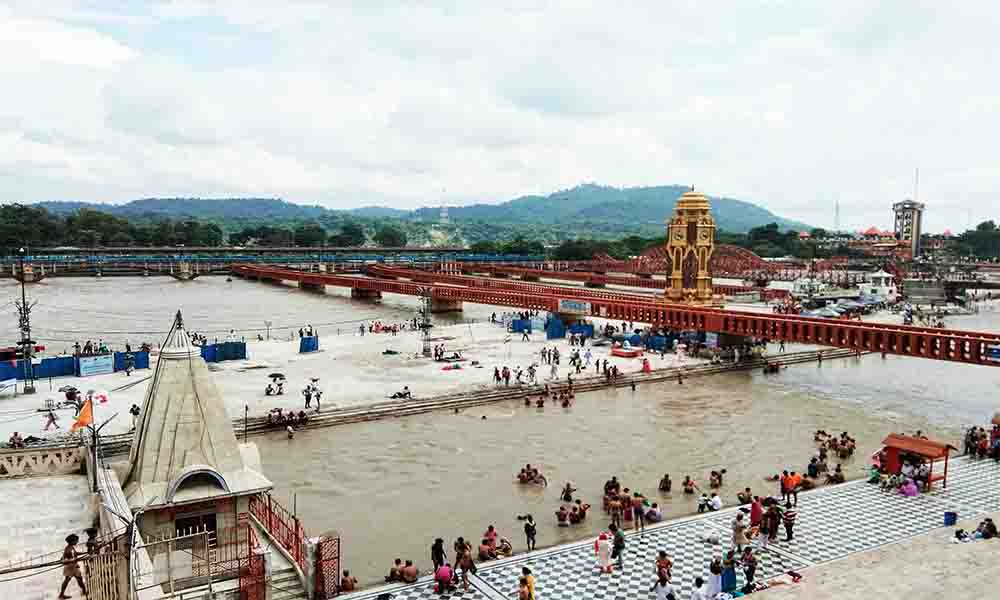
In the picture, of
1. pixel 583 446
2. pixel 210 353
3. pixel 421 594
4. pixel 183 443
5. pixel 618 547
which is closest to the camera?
pixel 183 443

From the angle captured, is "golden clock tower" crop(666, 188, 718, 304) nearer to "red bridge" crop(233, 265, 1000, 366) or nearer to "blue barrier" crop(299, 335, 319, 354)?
"red bridge" crop(233, 265, 1000, 366)

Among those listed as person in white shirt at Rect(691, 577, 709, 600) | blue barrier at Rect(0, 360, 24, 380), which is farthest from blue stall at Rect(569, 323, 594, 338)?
person in white shirt at Rect(691, 577, 709, 600)

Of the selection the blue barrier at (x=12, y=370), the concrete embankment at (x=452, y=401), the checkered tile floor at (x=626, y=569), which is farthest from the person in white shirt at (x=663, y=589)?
the blue barrier at (x=12, y=370)

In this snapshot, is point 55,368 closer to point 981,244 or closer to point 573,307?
point 573,307

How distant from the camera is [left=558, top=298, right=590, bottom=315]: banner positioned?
57906 mm

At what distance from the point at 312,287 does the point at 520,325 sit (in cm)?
5749

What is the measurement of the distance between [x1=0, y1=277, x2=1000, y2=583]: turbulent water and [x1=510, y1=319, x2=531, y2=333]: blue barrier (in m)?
17.5

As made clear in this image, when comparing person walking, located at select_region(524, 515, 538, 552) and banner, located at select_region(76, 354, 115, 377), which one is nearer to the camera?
person walking, located at select_region(524, 515, 538, 552)

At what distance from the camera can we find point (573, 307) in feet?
193

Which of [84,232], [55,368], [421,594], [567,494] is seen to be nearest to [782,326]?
[567,494]

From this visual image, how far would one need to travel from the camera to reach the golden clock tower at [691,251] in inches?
2511

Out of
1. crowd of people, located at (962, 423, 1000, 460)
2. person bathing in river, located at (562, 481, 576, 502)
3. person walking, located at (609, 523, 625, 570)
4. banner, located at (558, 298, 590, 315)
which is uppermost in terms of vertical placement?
banner, located at (558, 298, 590, 315)

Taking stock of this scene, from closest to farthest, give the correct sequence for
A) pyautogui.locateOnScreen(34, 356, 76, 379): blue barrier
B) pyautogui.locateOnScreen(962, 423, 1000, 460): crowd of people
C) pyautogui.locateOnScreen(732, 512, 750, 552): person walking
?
pyautogui.locateOnScreen(732, 512, 750, 552): person walking, pyautogui.locateOnScreen(962, 423, 1000, 460): crowd of people, pyautogui.locateOnScreen(34, 356, 76, 379): blue barrier

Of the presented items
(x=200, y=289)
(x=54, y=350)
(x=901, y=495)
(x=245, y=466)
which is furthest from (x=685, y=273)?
(x=200, y=289)
